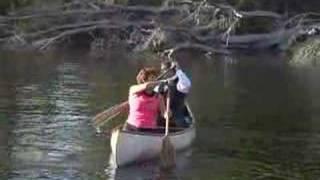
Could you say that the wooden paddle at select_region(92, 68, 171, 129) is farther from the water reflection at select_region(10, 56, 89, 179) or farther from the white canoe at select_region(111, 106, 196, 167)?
the white canoe at select_region(111, 106, 196, 167)

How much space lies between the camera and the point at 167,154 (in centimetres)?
1661

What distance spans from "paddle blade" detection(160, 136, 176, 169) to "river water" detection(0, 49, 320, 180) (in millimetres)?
180

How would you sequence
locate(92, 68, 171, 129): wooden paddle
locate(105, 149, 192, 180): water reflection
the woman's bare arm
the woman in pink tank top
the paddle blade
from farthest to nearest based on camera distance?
locate(92, 68, 171, 129): wooden paddle → the woman in pink tank top → the woman's bare arm → the paddle blade → locate(105, 149, 192, 180): water reflection

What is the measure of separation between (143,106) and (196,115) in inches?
280

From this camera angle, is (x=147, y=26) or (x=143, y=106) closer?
(x=143, y=106)

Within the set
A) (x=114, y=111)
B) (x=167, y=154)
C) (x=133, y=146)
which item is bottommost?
(x=167, y=154)

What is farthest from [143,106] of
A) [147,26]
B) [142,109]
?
[147,26]

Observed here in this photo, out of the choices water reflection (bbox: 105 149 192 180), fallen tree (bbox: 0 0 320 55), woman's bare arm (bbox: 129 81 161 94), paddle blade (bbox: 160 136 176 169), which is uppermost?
fallen tree (bbox: 0 0 320 55)

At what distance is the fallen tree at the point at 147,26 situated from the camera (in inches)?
1694

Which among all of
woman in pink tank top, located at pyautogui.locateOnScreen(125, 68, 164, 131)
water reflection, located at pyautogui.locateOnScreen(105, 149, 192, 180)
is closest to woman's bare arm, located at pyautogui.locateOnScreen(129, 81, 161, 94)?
woman in pink tank top, located at pyautogui.locateOnScreen(125, 68, 164, 131)

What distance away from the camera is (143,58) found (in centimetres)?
4144

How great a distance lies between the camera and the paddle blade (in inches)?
653

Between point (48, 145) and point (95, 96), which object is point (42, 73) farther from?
point (48, 145)

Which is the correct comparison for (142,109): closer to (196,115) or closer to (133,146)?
→ (133,146)
